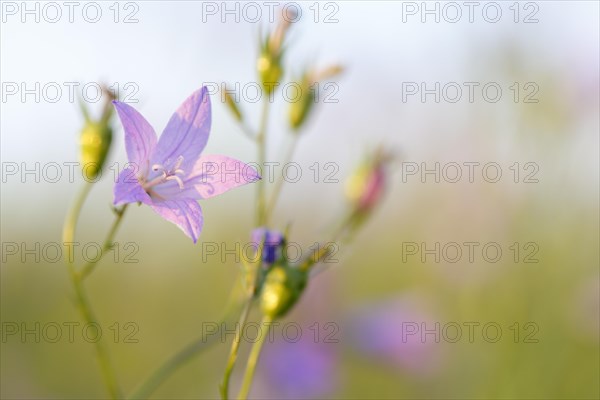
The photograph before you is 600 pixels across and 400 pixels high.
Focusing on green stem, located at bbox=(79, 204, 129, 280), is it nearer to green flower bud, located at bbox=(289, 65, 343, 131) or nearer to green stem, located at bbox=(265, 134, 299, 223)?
green stem, located at bbox=(265, 134, 299, 223)

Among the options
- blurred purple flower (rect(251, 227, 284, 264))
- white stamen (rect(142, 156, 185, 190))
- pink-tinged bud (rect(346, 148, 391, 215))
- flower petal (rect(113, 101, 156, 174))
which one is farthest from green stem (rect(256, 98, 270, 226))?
pink-tinged bud (rect(346, 148, 391, 215))

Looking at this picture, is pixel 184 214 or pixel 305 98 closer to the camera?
pixel 184 214

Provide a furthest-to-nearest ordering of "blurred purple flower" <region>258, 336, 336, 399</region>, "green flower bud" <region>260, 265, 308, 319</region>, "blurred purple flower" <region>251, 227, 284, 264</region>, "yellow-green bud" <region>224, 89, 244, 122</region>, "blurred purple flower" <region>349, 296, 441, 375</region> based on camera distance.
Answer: "blurred purple flower" <region>349, 296, 441, 375</region> < "blurred purple flower" <region>258, 336, 336, 399</region> < "yellow-green bud" <region>224, 89, 244, 122</region> < "blurred purple flower" <region>251, 227, 284, 264</region> < "green flower bud" <region>260, 265, 308, 319</region>

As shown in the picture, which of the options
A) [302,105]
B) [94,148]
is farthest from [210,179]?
[302,105]

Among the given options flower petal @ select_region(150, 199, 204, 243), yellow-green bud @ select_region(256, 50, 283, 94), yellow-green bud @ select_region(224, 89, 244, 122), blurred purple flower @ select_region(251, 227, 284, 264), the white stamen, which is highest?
yellow-green bud @ select_region(256, 50, 283, 94)

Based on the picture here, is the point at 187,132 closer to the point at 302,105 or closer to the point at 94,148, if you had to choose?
the point at 94,148

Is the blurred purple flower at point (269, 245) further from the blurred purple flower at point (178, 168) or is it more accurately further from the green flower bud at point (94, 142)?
the green flower bud at point (94, 142)

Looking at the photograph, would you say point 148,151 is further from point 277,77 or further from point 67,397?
point 67,397

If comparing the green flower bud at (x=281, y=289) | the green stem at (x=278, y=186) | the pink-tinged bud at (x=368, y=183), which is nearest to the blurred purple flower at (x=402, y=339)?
the pink-tinged bud at (x=368, y=183)

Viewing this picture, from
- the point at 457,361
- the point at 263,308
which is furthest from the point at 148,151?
the point at 457,361
